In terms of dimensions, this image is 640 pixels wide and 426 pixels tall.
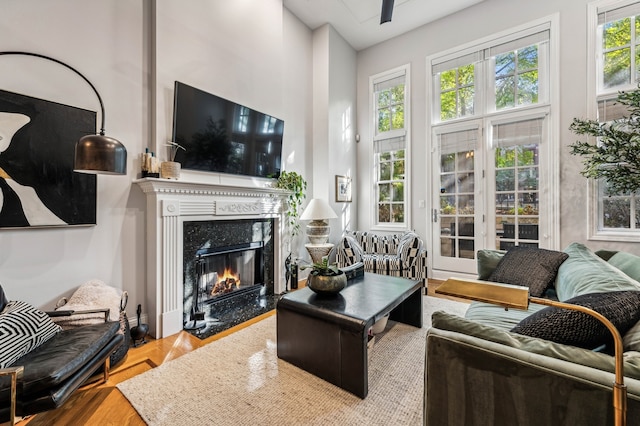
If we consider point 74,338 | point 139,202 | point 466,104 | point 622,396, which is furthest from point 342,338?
point 466,104

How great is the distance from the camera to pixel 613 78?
11.0 ft

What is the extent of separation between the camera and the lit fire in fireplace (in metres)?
3.18

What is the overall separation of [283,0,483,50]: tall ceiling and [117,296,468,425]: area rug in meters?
4.62

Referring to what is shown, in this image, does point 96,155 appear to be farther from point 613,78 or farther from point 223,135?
point 613,78

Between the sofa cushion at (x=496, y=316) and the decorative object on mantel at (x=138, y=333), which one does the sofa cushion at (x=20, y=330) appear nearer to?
the decorative object on mantel at (x=138, y=333)

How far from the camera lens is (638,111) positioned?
2.72 m

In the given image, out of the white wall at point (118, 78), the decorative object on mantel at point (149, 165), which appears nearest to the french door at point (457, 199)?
the white wall at point (118, 78)

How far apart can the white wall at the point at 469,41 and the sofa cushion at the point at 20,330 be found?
4446 mm

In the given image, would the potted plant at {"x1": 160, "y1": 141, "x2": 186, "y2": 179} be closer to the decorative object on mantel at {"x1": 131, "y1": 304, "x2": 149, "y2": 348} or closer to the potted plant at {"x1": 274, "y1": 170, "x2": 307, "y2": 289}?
the decorative object on mantel at {"x1": 131, "y1": 304, "x2": 149, "y2": 348}

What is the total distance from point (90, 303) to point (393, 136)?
469cm

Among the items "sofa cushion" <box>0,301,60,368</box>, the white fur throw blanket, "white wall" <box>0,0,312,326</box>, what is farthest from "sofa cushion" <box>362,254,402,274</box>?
"sofa cushion" <box>0,301,60,368</box>

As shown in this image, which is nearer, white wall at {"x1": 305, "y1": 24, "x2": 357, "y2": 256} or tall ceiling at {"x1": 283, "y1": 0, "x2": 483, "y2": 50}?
tall ceiling at {"x1": 283, "y1": 0, "x2": 483, "y2": 50}

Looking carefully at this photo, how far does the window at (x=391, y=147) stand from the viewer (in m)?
4.88

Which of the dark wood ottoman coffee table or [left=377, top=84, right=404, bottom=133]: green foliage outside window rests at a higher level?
[left=377, top=84, right=404, bottom=133]: green foliage outside window
